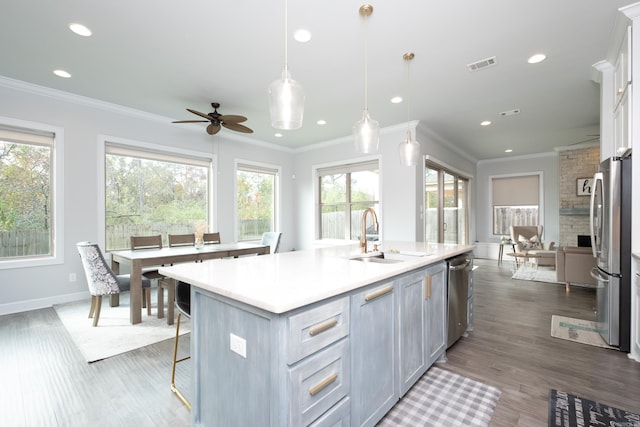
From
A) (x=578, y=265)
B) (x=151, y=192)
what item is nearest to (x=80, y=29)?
(x=151, y=192)

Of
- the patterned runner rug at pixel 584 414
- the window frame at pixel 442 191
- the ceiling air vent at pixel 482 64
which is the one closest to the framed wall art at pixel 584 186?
the window frame at pixel 442 191

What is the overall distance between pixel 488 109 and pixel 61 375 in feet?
18.8

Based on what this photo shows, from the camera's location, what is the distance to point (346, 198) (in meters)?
6.13

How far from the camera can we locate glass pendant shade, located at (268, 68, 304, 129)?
1688 millimetres

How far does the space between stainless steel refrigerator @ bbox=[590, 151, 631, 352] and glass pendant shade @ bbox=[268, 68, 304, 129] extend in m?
2.82

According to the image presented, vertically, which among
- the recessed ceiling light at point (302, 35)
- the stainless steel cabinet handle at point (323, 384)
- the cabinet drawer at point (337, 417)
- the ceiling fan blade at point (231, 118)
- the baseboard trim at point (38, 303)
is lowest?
the baseboard trim at point (38, 303)

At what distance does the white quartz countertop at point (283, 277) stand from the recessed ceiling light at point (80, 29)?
2.37 m

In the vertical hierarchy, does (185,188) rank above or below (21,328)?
above

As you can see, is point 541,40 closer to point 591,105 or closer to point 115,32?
point 591,105

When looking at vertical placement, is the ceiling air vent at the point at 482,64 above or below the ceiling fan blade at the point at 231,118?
above

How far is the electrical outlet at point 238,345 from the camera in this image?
1.20 meters

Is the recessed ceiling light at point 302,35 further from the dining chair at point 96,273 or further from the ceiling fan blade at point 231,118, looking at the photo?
the dining chair at point 96,273

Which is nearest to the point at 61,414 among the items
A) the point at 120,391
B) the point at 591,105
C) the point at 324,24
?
the point at 120,391

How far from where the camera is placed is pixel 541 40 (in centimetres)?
265
